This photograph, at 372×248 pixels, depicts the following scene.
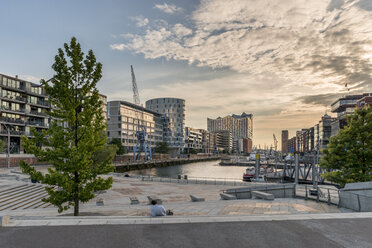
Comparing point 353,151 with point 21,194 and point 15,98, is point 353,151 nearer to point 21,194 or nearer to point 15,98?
point 21,194

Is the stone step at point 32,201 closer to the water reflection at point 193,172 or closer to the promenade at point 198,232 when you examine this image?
the promenade at point 198,232

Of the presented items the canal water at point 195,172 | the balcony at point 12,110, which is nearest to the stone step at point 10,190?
the canal water at point 195,172

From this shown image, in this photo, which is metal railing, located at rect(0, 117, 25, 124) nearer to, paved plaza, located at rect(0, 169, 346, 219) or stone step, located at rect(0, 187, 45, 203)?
paved plaza, located at rect(0, 169, 346, 219)

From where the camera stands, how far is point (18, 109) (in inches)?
2869

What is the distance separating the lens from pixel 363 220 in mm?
10609

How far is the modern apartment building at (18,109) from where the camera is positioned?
69062mm

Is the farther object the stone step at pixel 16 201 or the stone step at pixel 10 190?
the stone step at pixel 10 190

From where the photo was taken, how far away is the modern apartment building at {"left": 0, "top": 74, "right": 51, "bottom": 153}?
69.1m

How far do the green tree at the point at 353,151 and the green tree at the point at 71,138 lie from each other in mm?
20633

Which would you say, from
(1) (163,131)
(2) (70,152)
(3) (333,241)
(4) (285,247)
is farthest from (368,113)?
(1) (163,131)

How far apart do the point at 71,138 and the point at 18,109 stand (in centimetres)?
7280

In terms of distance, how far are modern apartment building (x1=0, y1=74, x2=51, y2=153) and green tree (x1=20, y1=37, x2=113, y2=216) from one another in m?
64.0

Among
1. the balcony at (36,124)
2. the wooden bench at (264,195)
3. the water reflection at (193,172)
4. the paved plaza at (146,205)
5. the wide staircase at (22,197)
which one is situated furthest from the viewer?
the water reflection at (193,172)

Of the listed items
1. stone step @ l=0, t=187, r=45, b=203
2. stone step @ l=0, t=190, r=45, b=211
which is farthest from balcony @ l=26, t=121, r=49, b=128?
stone step @ l=0, t=190, r=45, b=211
